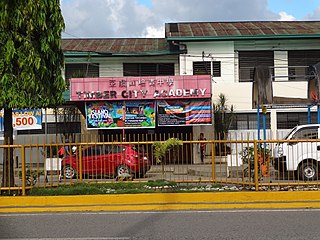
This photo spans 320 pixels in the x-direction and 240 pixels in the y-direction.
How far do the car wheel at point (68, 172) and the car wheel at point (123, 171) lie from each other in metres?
1.16

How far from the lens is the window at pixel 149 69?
27.5 m

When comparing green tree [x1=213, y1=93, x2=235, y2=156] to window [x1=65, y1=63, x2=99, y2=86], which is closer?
green tree [x1=213, y1=93, x2=235, y2=156]

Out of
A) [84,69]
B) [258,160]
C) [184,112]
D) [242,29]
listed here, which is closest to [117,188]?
[258,160]

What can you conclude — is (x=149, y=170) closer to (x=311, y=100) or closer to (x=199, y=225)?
(x=199, y=225)

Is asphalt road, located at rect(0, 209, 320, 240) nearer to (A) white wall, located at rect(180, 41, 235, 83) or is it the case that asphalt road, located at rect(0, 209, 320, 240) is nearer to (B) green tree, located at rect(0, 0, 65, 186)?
(B) green tree, located at rect(0, 0, 65, 186)

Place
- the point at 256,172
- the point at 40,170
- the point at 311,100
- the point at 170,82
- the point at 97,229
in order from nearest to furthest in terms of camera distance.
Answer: the point at 97,229
the point at 256,172
the point at 40,170
the point at 311,100
the point at 170,82

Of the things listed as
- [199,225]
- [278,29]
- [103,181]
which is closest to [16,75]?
[103,181]

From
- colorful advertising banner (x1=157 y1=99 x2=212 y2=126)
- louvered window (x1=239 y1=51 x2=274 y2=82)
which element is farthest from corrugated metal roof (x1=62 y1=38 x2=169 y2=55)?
colorful advertising banner (x1=157 y1=99 x2=212 y2=126)

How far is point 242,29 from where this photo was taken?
28.6 meters

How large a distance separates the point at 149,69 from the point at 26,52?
16267 millimetres

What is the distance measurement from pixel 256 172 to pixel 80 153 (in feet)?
14.1

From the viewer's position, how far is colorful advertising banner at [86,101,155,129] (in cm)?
2280

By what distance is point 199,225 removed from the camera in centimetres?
860

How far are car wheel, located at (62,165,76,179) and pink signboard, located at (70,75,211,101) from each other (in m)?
10.4
